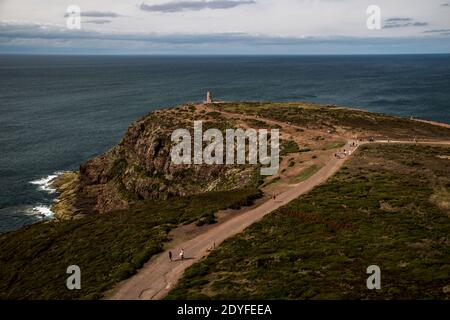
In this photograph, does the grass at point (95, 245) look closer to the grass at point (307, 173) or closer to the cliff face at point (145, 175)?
the grass at point (307, 173)

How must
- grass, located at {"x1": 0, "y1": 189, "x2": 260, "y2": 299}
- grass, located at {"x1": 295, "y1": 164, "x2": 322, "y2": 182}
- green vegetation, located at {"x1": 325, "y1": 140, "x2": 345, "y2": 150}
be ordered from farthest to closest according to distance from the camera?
green vegetation, located at {"x1": 325, "y1": 140, "x2": 345, "y2": 150}, grass, located at {"x1": 295, "y1": 164, "x2": 322, "y2": 182}, grass, located at {"x1": 0, "y1": 189, "x2": 260, "y2": 299}

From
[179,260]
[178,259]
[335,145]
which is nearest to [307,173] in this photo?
[335,145]

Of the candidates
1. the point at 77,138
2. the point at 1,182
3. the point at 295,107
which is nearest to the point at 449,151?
the point at 295,107

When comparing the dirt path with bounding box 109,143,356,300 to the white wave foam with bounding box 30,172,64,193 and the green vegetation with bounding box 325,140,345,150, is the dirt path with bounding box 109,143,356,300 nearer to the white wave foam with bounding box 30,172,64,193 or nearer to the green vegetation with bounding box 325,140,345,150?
the green vegetation with bounding box 325,140,345,150

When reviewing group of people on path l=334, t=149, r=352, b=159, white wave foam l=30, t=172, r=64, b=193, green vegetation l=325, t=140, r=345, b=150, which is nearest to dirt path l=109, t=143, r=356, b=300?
group of people on path l=334, t=149, r=352, b=159

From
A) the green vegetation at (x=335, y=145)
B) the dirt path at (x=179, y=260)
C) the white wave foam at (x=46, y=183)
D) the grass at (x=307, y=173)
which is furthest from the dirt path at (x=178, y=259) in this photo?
the white wave foam at (x=46, y=183)
